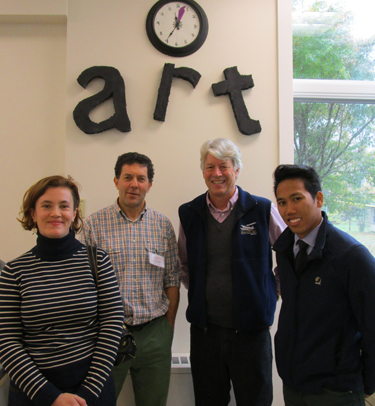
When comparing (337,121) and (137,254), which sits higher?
(337,121)

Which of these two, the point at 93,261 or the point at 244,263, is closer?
the point at 93,261

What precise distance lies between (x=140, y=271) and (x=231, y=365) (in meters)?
0.63

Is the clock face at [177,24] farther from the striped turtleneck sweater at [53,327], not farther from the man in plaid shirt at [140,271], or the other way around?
the striped turtleneck sweater at [53,327]

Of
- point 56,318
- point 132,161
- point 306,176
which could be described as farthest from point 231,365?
Result: point 132,161

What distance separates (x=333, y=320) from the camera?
3.85ft

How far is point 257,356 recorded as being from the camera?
157cm

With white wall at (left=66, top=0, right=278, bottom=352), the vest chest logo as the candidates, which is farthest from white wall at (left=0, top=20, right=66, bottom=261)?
the vest chest logo

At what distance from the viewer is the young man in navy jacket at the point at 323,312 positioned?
1144mm

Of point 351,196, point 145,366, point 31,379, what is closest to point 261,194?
point 351,196

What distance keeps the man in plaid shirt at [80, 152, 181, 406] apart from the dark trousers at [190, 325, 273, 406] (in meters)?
0.18

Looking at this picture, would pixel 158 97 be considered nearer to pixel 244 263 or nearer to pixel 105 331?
pixel 244 263

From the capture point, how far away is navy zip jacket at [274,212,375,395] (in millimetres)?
1134

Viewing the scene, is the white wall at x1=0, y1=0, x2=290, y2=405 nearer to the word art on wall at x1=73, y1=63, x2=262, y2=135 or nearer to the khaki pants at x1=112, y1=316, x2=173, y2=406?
the word art on wall at x1=73, y1=63, x2=262, y2=135

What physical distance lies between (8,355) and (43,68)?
6.50 ft
